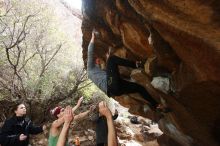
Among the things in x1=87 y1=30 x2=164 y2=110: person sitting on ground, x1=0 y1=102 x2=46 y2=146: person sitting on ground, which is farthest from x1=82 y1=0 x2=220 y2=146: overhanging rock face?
x1=0 y1=102 x2=46 y2=146: person sitting on ground

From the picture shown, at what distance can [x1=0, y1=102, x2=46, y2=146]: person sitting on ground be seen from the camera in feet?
21.5

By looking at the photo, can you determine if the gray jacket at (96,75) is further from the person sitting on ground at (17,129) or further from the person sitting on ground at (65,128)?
the person sitting on ground at (65,128)

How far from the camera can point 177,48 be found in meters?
5.52

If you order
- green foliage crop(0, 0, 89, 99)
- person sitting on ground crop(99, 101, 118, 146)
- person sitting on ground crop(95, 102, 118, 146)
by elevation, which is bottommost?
person sitting on ground crop(99, 101, 118, 146)

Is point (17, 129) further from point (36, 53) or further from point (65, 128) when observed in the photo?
point (36, 53)

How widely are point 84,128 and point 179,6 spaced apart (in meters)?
12.0

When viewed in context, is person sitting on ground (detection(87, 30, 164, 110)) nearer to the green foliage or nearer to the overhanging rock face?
the overhanging rock face

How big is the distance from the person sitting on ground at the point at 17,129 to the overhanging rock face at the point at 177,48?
2.99 metres

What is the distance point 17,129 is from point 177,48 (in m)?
3.97

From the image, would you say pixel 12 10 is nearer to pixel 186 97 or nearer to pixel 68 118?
Answer: pixel 186 97

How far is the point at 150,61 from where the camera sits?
722cm

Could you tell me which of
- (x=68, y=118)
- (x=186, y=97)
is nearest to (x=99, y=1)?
(x=186, y=97)

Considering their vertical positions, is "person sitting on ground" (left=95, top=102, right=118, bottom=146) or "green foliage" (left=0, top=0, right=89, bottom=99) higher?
"green foliage" (left=0, top=0, right=89, bottom=99)

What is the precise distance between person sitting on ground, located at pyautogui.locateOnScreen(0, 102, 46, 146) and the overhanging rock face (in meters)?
2.99
